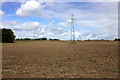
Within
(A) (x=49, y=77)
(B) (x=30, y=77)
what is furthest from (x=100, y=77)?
(B) (x=30, y=77)

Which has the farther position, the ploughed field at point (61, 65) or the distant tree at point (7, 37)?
the distant tree at point (7, 37)

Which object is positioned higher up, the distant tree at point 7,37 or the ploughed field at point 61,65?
the distant tree at point 7,37

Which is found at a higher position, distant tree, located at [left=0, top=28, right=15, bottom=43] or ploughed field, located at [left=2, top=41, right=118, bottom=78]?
distant tree, located at [left=0, top=28, right=15, bottom=43]

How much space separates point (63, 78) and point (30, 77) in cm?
151

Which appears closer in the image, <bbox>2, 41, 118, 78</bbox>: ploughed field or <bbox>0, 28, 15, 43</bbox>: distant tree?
<bbox>2, 41, 118, 78</bbox>: ploughed field

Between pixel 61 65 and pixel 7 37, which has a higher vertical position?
pixel 7 37

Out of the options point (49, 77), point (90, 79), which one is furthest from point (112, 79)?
point (49, 77)

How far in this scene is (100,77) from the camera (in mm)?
5387

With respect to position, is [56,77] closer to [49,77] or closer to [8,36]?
[49,77]

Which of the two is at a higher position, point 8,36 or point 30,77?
point 8,36

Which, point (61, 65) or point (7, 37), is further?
point (7, 37)

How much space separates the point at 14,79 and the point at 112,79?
4.32m

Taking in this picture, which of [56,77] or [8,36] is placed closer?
[56,77]

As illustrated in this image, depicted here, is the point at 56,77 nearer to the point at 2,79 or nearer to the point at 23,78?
the point at 23,78
